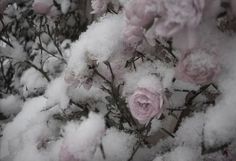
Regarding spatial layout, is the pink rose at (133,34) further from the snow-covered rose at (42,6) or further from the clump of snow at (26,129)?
the snow-covered rose at (42,6)

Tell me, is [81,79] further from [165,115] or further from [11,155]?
[11,155]

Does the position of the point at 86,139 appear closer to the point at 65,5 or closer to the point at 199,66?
the point at 199,66

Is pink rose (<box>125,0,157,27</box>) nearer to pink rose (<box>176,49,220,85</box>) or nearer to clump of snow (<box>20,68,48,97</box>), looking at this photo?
pink rose (<box>176,49,220,85</box>)

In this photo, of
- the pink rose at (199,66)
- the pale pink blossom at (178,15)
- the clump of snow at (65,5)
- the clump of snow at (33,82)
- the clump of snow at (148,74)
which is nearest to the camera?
the pale pink blossom at (178,15)

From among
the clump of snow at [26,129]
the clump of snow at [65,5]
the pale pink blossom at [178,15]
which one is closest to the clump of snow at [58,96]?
the clump of snow at [26,129]

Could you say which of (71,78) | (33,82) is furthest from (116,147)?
(33,82)

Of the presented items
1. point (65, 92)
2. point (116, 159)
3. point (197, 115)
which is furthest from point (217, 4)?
point (65, 92)

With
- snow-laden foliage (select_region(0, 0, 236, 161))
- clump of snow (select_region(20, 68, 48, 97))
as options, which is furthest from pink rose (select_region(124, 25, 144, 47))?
clump of snow (select_region(20, 68, 48, 97))
